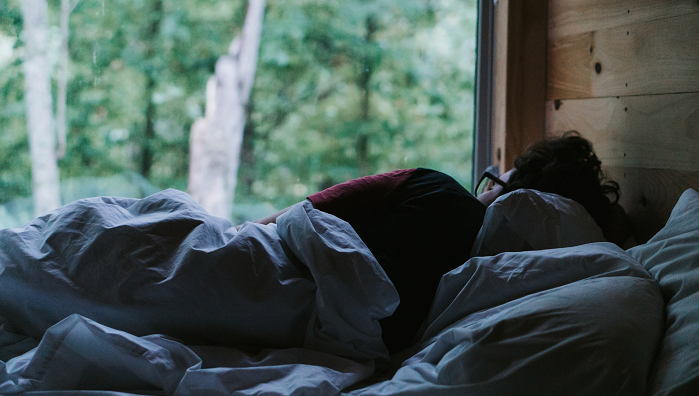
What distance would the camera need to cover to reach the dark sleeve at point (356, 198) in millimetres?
1227

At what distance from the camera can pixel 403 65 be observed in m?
2.08

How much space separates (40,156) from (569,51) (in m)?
1.70

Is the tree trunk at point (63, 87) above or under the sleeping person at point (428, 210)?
above

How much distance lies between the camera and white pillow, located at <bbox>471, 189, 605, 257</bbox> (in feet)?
3.85

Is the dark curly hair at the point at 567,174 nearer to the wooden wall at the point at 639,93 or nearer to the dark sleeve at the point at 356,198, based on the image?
the wooden wall at the point at 639,93

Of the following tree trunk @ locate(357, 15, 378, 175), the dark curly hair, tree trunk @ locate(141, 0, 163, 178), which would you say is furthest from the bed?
tree trunk @ locate(357, 15, 378, 175)

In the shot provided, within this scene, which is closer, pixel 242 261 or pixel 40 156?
pixel 242 261

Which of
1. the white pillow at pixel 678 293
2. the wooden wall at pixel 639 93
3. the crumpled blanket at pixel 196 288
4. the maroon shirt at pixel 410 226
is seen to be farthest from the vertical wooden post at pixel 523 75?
the crumpled blanket at pixel 196 288

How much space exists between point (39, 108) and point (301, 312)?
1395 millimetres

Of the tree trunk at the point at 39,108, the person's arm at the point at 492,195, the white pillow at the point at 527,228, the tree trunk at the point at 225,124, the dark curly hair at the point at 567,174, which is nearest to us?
the white pillow at the point at 527,228

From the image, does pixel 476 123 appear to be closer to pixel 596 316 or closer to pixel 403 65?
pixel 403 65

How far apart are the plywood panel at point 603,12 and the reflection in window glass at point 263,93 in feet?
1.26

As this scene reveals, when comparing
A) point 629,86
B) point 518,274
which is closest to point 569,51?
point 629,86

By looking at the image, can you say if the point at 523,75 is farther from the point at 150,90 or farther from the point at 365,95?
the point at 150,90
